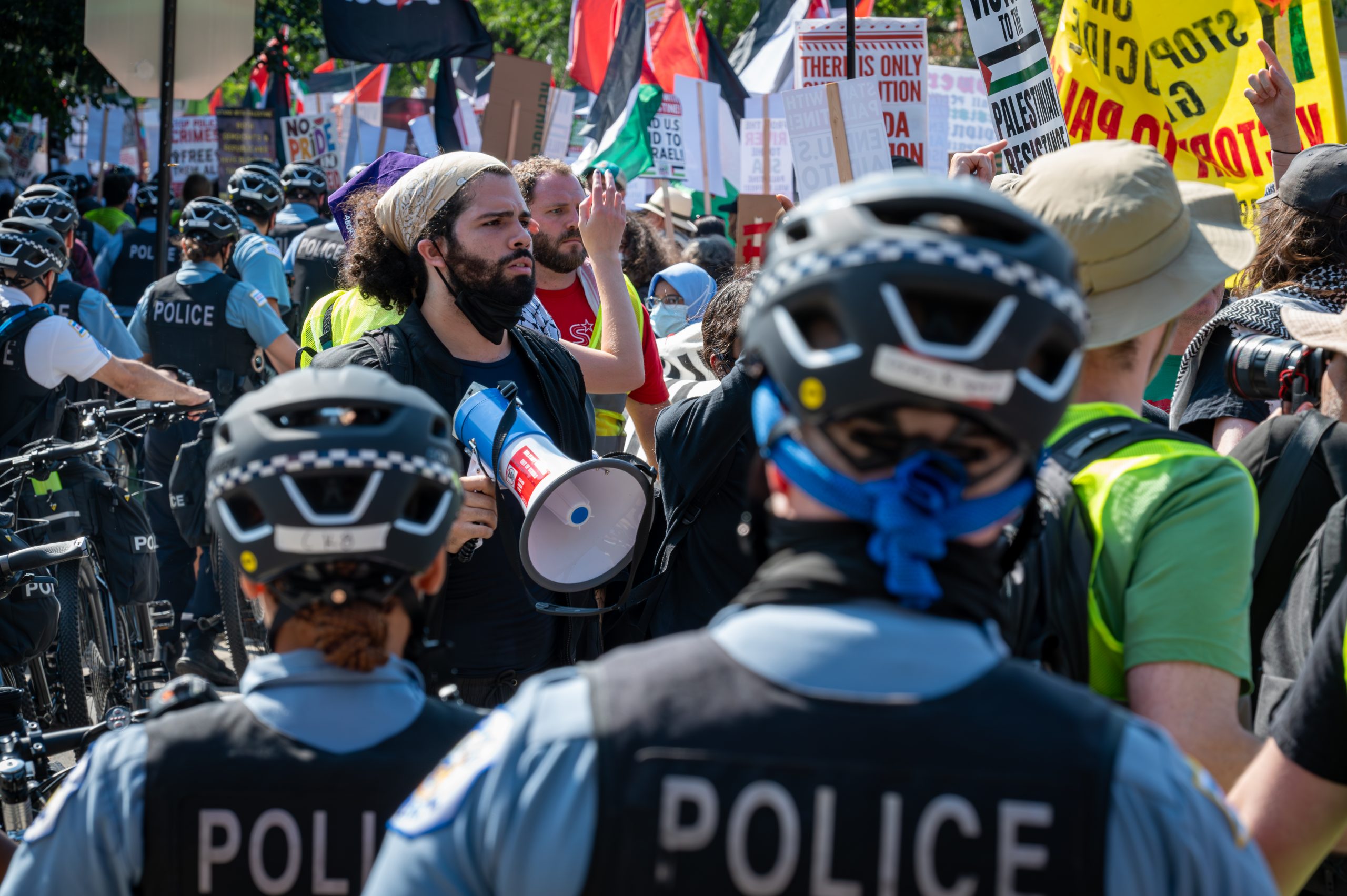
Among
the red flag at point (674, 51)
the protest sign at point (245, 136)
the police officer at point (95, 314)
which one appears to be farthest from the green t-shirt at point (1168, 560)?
the protest sign at point (245, 136)

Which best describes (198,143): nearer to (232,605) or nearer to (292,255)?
(292,255)

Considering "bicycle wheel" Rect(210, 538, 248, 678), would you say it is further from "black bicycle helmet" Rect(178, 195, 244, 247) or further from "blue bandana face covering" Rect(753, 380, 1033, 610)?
"blue bandana face covering" Rect(753, 380, 1033, 610)

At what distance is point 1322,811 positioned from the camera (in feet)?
6.14

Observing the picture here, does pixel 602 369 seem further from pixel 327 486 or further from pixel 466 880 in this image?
pixel 466 880

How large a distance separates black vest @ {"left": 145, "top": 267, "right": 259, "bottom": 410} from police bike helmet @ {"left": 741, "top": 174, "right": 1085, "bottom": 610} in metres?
6.88

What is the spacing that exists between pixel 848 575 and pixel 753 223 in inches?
292

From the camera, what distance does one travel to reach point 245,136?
60.4ft

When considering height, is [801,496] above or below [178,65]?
below

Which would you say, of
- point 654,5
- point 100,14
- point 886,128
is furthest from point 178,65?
point 654,5

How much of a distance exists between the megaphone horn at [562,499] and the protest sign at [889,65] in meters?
4.34

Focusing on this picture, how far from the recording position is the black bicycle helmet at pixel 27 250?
6.26 m

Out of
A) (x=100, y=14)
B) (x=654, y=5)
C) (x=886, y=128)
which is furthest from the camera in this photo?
(x=654, y=5)

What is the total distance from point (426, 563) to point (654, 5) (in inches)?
560

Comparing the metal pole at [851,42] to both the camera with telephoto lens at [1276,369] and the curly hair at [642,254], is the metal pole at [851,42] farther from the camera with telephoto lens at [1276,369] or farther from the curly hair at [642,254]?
the camera with telephoto lens at [1276,369]
